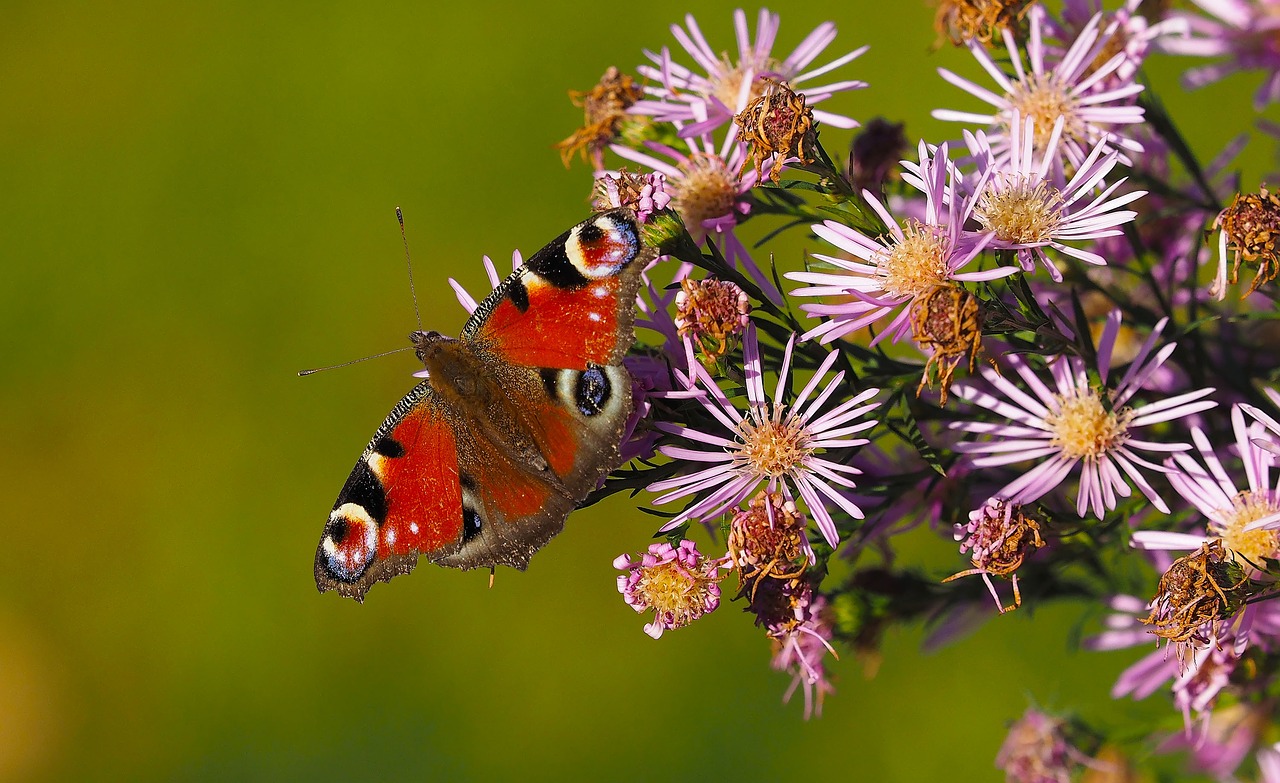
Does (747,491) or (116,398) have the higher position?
(116,398)

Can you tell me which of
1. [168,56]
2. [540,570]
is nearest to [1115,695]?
[540,570]

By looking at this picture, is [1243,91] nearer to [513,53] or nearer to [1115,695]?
[513,53]

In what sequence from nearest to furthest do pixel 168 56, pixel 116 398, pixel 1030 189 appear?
pixel 1030 189
pixel 116 398
pixel 168 56

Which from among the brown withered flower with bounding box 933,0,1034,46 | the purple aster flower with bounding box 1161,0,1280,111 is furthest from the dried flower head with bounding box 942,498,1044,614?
the purple aster flower with bounding box 1161,0,1280,111

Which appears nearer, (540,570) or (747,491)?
(747,491)

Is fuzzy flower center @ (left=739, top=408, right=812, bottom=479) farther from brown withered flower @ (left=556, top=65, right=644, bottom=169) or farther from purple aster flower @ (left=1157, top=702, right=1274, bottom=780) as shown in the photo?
purple aster flower @ (left=1157, top=702, right=1274, bottom=780)

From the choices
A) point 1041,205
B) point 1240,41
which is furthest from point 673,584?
point 1240,41
